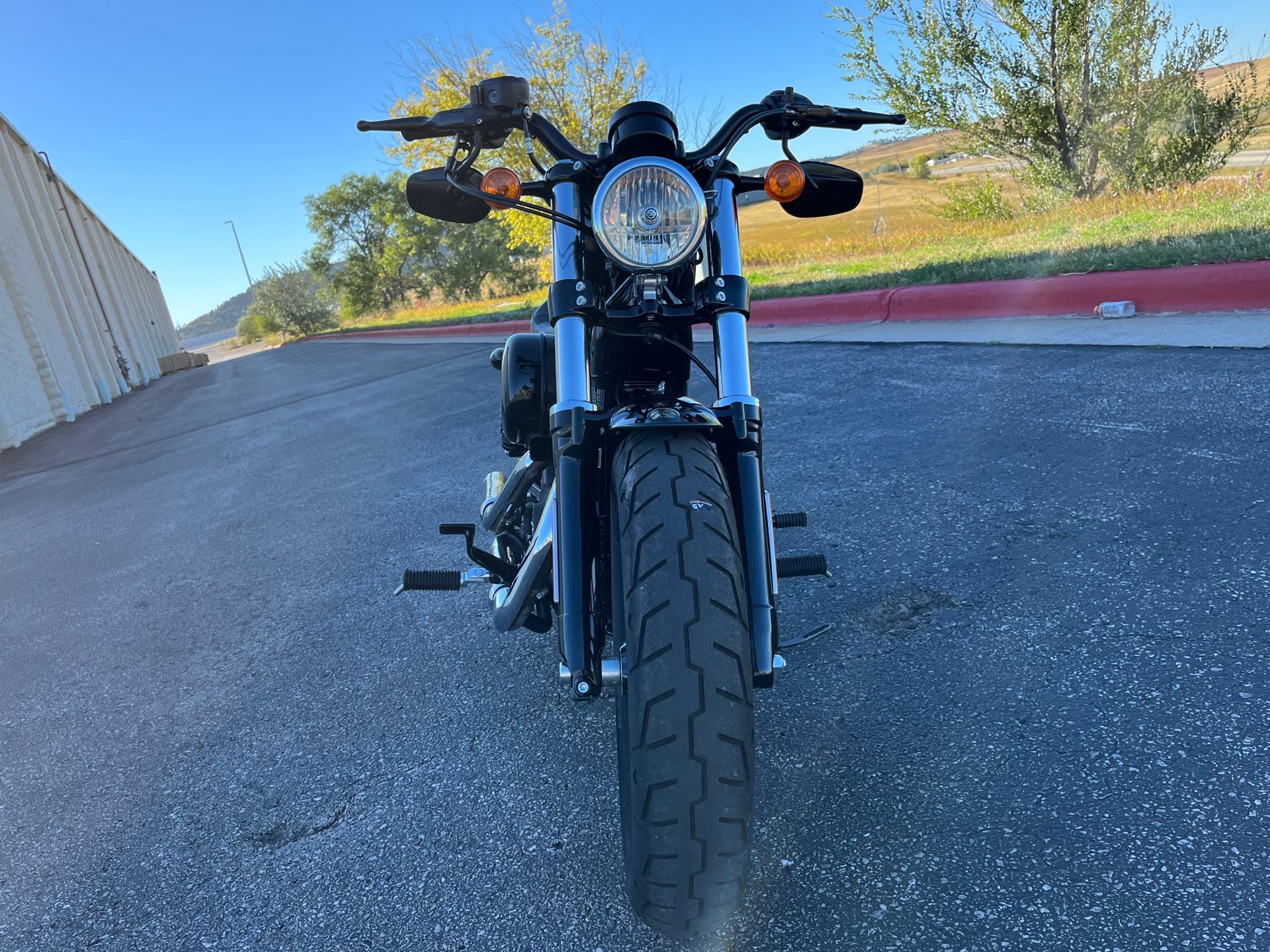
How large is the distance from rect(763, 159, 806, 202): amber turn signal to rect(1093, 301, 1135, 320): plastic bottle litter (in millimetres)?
4817

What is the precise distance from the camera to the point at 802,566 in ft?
7.47

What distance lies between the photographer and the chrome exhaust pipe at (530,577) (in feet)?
6.47

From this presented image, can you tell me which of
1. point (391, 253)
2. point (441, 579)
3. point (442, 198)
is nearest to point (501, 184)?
point (442, 198)

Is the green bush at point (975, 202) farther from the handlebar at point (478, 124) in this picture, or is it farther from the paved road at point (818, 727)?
the handlebar at point (478, 124)

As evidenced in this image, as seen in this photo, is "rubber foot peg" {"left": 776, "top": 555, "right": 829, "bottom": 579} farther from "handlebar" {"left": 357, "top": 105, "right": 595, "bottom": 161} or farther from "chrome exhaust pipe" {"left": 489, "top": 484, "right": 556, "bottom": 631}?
"handlebar" {"left": 357, "top": 105, "right": 595, "bottom": 161}

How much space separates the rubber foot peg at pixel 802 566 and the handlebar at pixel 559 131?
1146 millimetres

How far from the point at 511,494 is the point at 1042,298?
5.48m

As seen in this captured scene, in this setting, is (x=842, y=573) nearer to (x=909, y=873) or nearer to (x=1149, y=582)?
(x=1149, y=582)

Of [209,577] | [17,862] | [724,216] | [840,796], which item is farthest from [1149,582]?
[209,577]

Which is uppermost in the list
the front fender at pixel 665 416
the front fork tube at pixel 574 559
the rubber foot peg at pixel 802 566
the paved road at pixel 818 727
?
the front fender at pixel 665 416

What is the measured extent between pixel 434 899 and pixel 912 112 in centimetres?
1588

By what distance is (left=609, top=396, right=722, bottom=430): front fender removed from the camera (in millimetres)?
1595

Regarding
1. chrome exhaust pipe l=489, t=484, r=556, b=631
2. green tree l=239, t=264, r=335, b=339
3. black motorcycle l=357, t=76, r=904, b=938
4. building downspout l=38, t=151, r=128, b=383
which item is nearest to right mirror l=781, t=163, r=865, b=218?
black motorcycle l=357, t=76, r=904, b=938

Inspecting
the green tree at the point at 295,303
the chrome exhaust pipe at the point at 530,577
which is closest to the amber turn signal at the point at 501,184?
the chrome exhaust pipe at the point at 530,577
